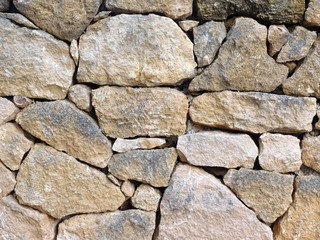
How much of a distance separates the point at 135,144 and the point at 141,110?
128 mm

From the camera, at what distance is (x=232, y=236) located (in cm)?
135

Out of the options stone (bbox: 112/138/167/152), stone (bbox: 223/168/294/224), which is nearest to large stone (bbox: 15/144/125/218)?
stone (bbox: 112/138/167/152)

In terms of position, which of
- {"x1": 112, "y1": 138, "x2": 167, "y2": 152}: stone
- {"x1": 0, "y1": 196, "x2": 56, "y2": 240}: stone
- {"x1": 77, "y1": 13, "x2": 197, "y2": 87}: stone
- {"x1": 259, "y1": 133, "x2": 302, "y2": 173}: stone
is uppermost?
{"x1": 77, "y1": 13, "x2": 197, "y2": 87}: stone

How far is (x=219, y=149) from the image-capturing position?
133cm

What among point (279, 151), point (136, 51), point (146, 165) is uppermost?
point (136, 51)

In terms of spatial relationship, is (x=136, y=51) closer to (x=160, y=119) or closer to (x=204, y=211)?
(x=160, y=119)

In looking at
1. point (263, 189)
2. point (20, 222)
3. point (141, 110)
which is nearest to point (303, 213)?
point (263, 189)

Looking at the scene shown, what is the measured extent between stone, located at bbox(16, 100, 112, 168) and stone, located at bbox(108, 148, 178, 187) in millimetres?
63

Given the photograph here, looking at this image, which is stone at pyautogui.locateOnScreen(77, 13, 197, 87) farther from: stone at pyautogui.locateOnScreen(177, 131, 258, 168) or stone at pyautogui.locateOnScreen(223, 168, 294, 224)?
stone at pyautogui.locateOnScreen(223, 168, 294, 224)

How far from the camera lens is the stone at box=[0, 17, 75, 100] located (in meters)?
1.30

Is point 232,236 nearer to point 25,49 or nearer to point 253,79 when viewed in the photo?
point 253,79

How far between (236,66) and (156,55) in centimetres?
29

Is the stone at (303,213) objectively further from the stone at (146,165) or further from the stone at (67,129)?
the stone at (67,129)

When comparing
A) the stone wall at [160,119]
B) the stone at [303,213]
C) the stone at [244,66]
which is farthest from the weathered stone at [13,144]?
the stone at [303,213]
